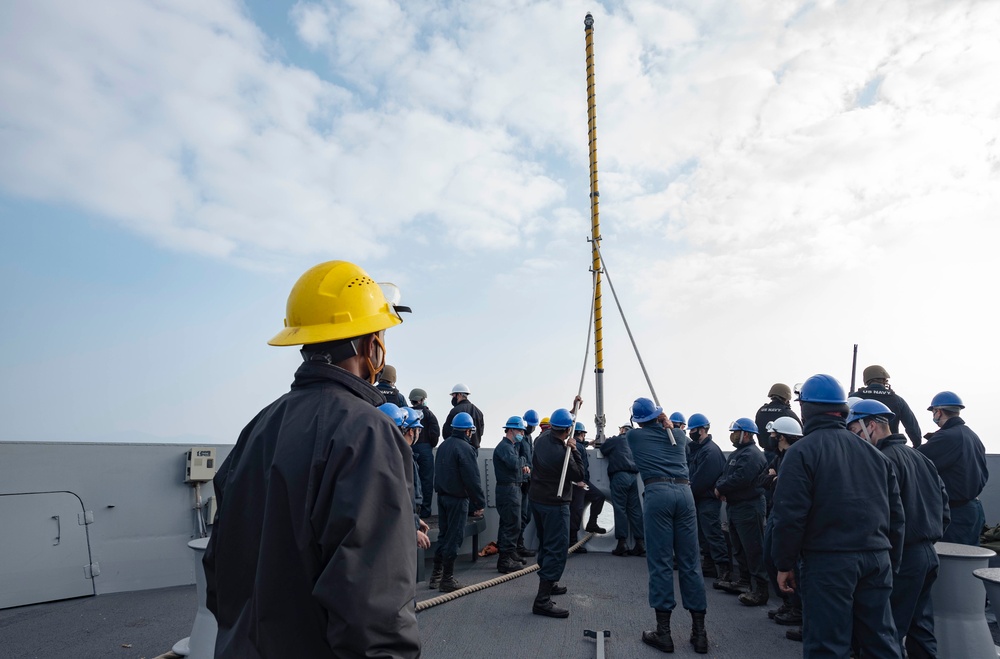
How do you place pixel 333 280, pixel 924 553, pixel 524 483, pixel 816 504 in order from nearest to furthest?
1. pixel 333 280
2. pixel 816 504
3. pixel 924 553
4. pixel 524 483

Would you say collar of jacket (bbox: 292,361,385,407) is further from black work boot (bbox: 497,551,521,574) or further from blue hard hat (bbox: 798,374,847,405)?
black work boot (bbox: 497,551,521,574)

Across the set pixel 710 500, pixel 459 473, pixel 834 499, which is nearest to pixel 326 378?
pixel 834 499

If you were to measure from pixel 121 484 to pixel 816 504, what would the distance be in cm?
736

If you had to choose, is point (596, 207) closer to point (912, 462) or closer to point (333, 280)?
point (912, 462)

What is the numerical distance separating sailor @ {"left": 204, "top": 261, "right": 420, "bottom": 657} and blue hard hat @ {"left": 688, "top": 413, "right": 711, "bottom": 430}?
7.87 metres

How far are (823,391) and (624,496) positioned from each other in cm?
623

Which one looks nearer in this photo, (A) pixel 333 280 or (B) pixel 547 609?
(A) pixel 333 280

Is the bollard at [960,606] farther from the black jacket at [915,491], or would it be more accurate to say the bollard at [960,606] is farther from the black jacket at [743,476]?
the black jacket at [743,476]

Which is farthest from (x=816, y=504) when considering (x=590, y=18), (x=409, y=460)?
(x=590, y=18)

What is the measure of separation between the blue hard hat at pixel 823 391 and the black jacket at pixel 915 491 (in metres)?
0.71

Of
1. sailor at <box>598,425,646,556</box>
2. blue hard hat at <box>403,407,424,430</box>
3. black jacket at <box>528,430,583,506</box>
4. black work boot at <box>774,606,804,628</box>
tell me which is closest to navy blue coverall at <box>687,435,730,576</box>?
black work boot at <box>774,606,804,628</box>

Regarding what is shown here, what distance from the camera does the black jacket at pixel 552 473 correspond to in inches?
280

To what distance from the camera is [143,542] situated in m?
7.59

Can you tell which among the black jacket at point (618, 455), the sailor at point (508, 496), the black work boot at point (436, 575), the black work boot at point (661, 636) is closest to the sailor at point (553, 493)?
the black work boot at point (661, 636)
